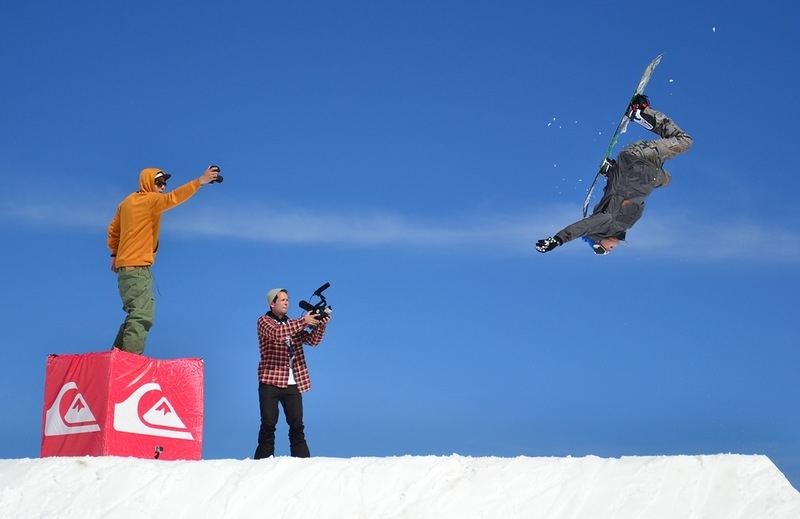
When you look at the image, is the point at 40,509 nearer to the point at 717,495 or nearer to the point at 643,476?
the point at 643,476

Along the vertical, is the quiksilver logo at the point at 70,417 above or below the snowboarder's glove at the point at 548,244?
below

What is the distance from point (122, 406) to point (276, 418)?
1680 mm

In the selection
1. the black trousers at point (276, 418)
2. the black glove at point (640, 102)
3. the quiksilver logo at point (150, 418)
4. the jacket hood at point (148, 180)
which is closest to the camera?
the black trousers at point (276, 418)

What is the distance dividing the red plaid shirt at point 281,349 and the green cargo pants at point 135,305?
125cm

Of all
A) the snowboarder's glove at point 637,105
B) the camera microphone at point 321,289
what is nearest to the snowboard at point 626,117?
the snowboarder's glove at point 637,105

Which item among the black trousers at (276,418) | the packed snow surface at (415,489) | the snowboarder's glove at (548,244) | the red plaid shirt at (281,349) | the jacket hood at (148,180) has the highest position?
the jacket hood at (148,180)

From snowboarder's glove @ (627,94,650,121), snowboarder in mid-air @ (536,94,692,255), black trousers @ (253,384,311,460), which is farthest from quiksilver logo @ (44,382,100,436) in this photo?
snowboarder's glove @ (627,94,650,121)

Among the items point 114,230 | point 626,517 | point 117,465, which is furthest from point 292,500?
point 114,230

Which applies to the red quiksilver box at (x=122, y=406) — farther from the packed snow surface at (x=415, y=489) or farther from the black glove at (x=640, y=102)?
the black glove at (x=640, y=102)

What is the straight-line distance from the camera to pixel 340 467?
8.31 m

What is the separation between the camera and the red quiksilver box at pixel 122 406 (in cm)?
1003

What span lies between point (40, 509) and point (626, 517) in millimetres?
5147

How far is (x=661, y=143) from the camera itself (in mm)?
11250

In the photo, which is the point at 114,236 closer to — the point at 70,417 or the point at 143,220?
the point at 143,220
